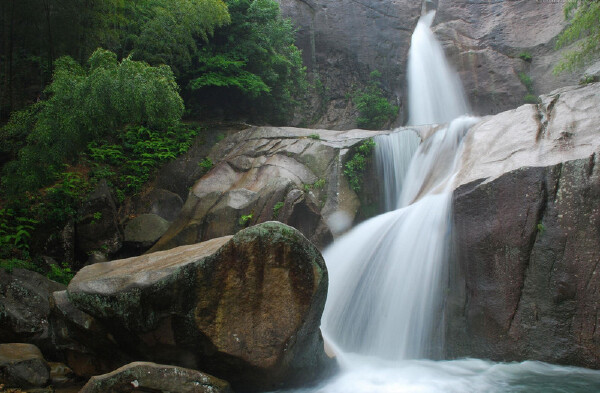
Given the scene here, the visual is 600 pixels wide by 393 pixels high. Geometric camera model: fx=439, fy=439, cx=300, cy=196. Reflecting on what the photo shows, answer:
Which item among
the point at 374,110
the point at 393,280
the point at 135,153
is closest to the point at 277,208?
the point at 393,280

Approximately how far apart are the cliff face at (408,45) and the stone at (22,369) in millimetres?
14219

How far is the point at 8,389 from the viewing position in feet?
16.9

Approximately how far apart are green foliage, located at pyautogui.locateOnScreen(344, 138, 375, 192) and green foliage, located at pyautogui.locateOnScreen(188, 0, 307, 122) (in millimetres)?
4599

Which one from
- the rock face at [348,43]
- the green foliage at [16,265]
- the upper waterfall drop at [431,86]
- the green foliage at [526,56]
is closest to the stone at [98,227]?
the green foliage at [16,265]

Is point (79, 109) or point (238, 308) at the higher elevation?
point (79, 109)

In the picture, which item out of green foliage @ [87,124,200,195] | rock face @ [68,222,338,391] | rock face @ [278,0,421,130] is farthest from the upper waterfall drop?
rock face @ [68,222,338,391]

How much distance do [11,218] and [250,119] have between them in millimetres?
8065

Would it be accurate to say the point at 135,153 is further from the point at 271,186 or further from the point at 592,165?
the point at 592,165

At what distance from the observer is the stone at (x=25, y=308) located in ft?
22.3

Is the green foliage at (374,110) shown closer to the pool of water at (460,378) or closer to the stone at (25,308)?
the pool of water at (460,378)

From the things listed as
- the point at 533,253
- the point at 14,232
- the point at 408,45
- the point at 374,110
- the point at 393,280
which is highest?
the point at 408,45

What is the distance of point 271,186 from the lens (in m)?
10.3

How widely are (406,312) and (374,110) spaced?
12.4 metres

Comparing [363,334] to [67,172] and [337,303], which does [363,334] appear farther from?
[67,172]
